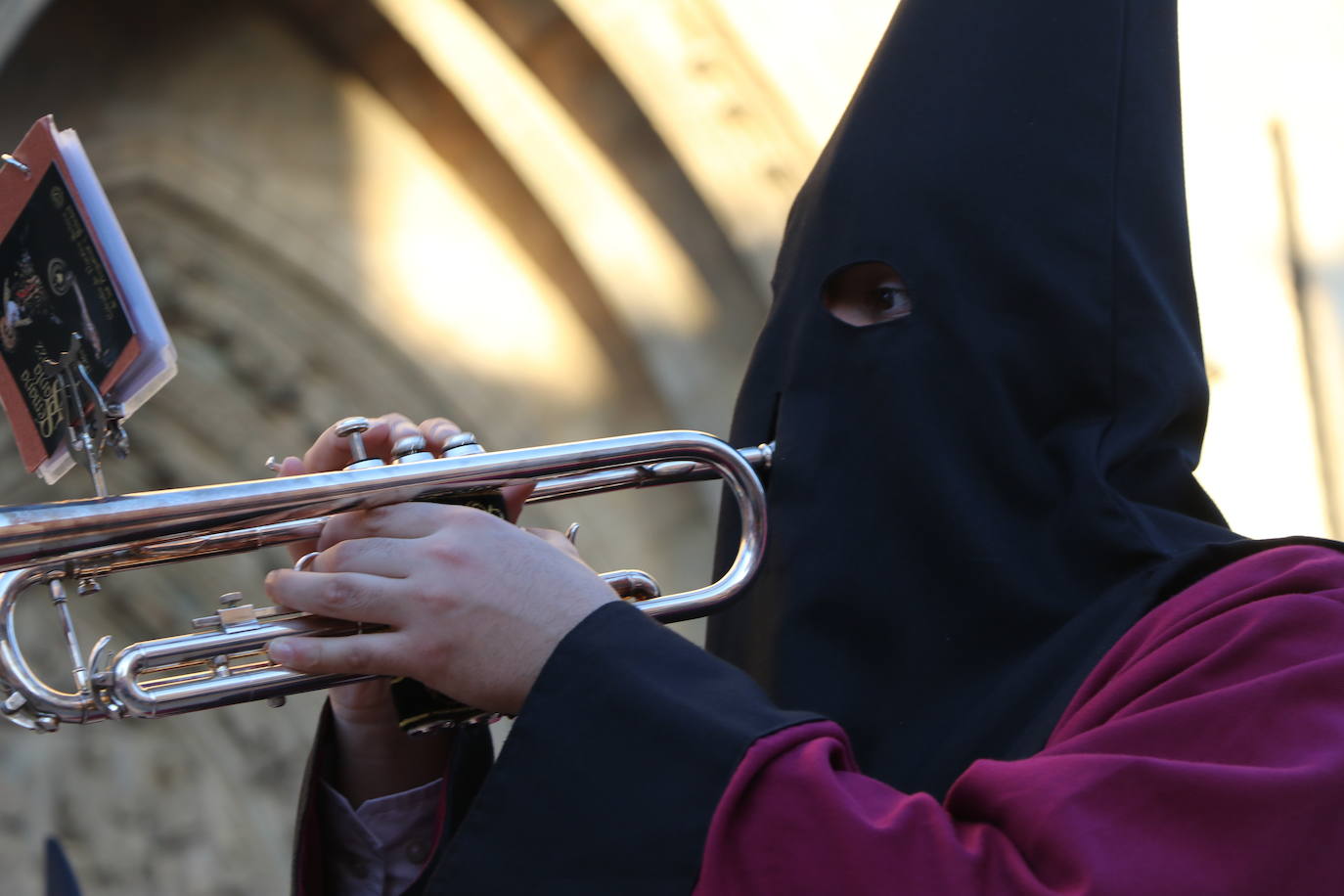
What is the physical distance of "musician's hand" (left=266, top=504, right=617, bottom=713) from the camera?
43.2 inches

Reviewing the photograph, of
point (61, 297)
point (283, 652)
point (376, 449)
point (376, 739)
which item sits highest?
point (61, 297)

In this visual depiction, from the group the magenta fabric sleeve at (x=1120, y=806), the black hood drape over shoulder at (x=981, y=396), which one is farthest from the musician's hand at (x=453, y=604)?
the black hood drape over shoulder at (x=981, y=396)

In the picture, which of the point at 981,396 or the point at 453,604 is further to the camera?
the point at 981,396

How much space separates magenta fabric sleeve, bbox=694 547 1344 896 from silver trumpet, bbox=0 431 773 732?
461mm

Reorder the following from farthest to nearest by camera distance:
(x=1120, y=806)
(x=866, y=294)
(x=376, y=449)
→ (x=866, y=294)
(x=376, y=449)
(x=1120, y=806)

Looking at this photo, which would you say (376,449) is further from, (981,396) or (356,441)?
(981,396)

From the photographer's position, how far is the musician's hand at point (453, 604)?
110 cm

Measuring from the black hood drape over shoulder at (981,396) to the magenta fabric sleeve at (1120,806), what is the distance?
0.49 ft

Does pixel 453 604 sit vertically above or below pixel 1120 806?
above

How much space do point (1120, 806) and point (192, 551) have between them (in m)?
0.97

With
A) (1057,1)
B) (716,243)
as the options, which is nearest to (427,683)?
(1057,1)

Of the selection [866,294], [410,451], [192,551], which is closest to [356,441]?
[410,451]

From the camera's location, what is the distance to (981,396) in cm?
143

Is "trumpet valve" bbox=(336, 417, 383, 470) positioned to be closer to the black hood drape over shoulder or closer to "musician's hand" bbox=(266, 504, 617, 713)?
"musician's hand" bbox=(266, 504, 617, 713)
